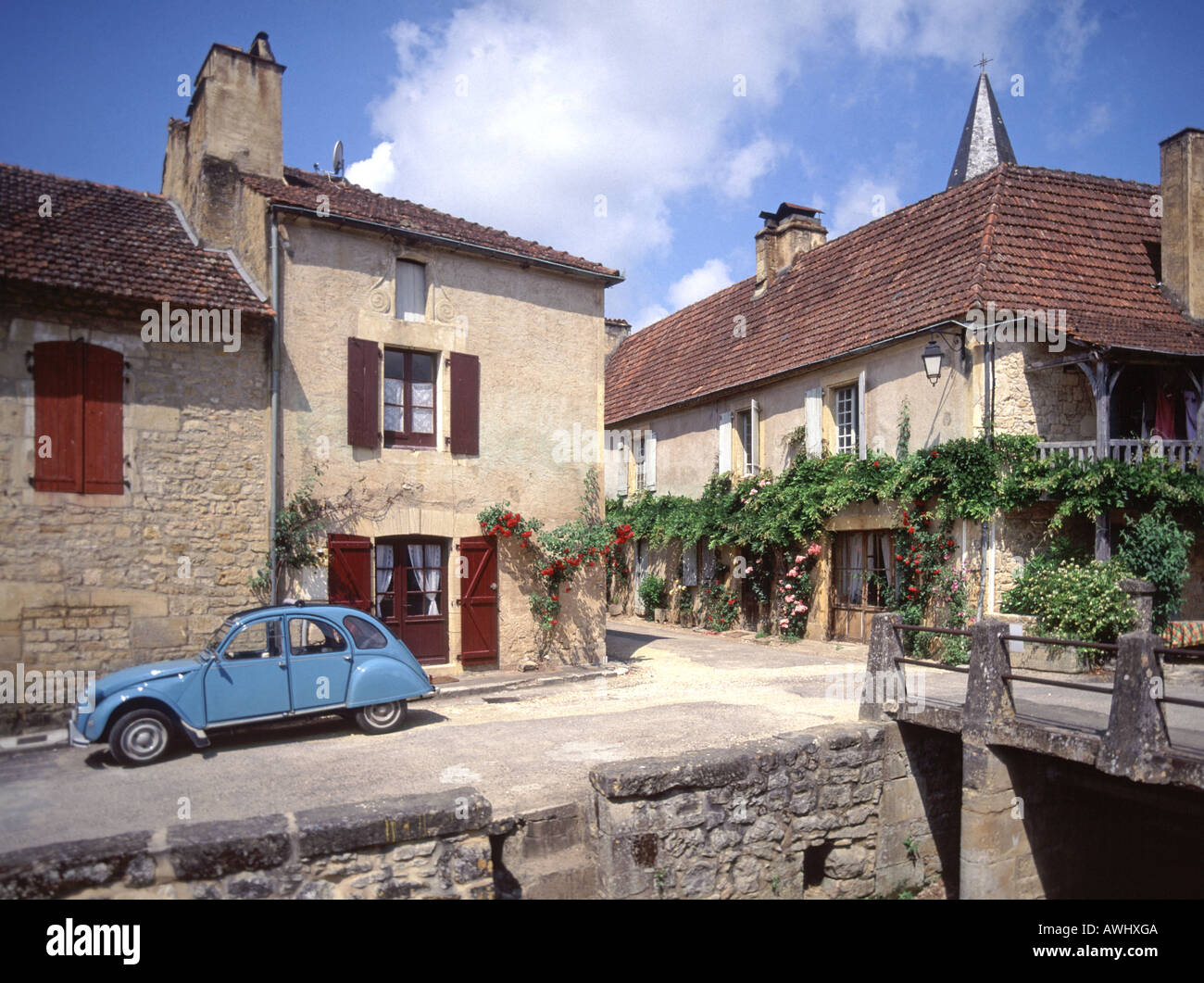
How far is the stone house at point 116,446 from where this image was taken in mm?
9672

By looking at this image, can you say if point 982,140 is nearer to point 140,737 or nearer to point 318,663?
point 318,663

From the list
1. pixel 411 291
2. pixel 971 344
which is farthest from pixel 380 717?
pixel 971 344

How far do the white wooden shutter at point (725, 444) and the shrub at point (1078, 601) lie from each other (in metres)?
7.65

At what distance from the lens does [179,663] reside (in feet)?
27.8

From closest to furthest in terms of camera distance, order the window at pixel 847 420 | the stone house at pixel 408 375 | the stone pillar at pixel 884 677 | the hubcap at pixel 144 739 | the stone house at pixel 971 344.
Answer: the hubcap at pixel 144 739, the stone pillar at pixel 884 677, the stone house at pixel 408 375, the stone house at pixel 971 344, the window at pixel 847 420

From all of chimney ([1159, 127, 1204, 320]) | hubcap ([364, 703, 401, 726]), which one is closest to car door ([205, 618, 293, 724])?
hubcap ([364, 703, 401, 726])

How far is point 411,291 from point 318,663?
19.4ft

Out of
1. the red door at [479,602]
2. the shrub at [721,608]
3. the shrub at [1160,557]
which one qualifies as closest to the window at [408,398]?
the red door at [479,602]

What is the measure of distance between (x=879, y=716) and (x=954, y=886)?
1992 mm

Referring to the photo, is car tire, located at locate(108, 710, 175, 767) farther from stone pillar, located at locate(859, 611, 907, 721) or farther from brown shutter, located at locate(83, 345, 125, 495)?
stone pillar, located at locate(859, 611, 907, 721)

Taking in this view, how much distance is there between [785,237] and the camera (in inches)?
815

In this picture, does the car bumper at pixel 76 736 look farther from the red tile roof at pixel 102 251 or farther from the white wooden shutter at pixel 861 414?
the white wooden shutter at pixel 861 414
